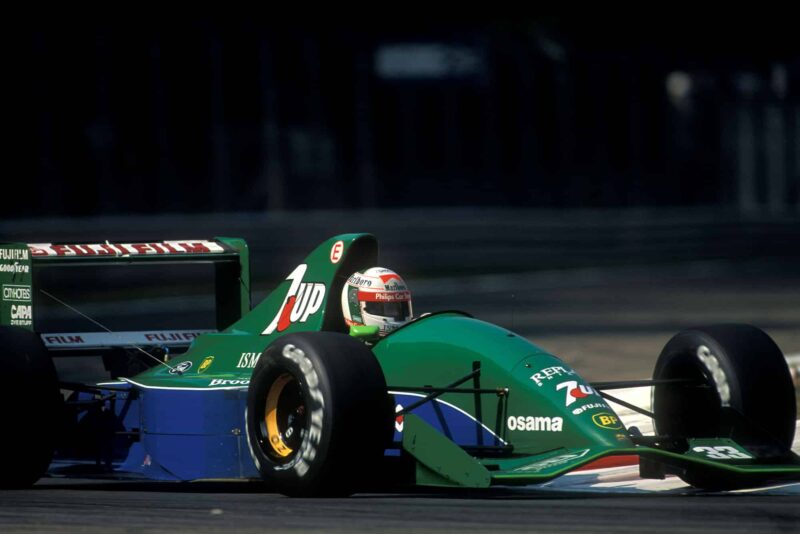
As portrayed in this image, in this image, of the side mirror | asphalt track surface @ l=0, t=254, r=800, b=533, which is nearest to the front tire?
asphalt track surface @ l=0, t=254, r=800, b=533

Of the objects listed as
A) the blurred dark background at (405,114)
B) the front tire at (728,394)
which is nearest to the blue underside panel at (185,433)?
the front tire at (728,394)

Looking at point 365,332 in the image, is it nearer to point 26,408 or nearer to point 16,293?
point 26,408

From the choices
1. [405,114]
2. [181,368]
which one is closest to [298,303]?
[181,368]

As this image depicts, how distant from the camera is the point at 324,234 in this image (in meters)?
29.6

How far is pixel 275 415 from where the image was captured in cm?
775

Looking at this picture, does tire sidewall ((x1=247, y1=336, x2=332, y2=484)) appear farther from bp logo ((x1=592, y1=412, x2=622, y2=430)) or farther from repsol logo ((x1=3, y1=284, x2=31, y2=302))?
repsol logo ((x1=3, y1=284, x2=31, y2=302))

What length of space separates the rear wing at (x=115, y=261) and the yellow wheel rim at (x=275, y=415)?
249cm

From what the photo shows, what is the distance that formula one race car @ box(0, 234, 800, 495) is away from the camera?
282 inches

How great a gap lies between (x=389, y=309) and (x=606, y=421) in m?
1.67

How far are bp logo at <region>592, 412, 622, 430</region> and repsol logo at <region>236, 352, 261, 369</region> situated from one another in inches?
84.9

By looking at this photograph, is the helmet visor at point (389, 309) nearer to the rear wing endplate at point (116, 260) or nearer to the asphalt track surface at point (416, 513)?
the asphalt track surface at point (416, 513)

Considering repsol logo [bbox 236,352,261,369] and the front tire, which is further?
repsol logo [bbox 236,352,261,369]

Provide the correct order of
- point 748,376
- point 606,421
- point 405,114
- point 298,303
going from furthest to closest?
point 405,114, point 298,303, point 748,376, point 606,421

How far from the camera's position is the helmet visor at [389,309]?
8555 millimetres
